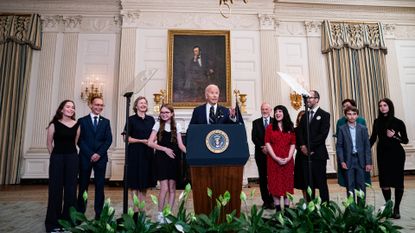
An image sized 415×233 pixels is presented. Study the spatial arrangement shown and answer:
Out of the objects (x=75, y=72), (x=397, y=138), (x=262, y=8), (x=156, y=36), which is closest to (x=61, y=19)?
(x=75, y=72)

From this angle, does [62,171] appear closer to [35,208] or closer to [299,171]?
[35,208]

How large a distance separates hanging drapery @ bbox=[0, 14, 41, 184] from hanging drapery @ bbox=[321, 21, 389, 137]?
7.69m

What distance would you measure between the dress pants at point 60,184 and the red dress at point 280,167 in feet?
7.04

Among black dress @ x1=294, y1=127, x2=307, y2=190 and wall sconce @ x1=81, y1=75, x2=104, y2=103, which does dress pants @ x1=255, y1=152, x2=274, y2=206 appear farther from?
wall sconce @ x1=81, y1=75, x2=104, y2=103

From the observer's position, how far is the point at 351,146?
3.12 meters

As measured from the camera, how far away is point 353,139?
3141mm

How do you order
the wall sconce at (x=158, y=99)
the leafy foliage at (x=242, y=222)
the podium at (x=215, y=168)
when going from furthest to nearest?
the wall sconce at (x=158, y=99)
the podium at (x=215, y=168)
the leafy foliage at (x=242, y=222)

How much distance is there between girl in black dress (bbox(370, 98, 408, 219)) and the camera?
3.15 metres

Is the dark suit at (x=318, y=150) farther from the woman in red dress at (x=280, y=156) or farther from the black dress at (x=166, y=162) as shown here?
the black dress at (x=166, y=162)

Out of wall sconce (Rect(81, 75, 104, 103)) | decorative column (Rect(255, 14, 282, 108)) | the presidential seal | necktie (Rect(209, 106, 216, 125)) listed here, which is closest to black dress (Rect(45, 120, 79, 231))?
necktie (Rect(209, 106, 216, 125))

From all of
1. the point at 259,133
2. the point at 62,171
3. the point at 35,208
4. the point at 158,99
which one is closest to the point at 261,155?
the point at 259,133

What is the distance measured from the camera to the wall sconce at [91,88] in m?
6.90

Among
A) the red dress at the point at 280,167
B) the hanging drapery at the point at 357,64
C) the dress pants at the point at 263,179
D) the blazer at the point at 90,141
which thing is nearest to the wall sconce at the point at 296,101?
the hanging drapery at the point at 357,64

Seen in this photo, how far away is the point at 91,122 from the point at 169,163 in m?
1.07
